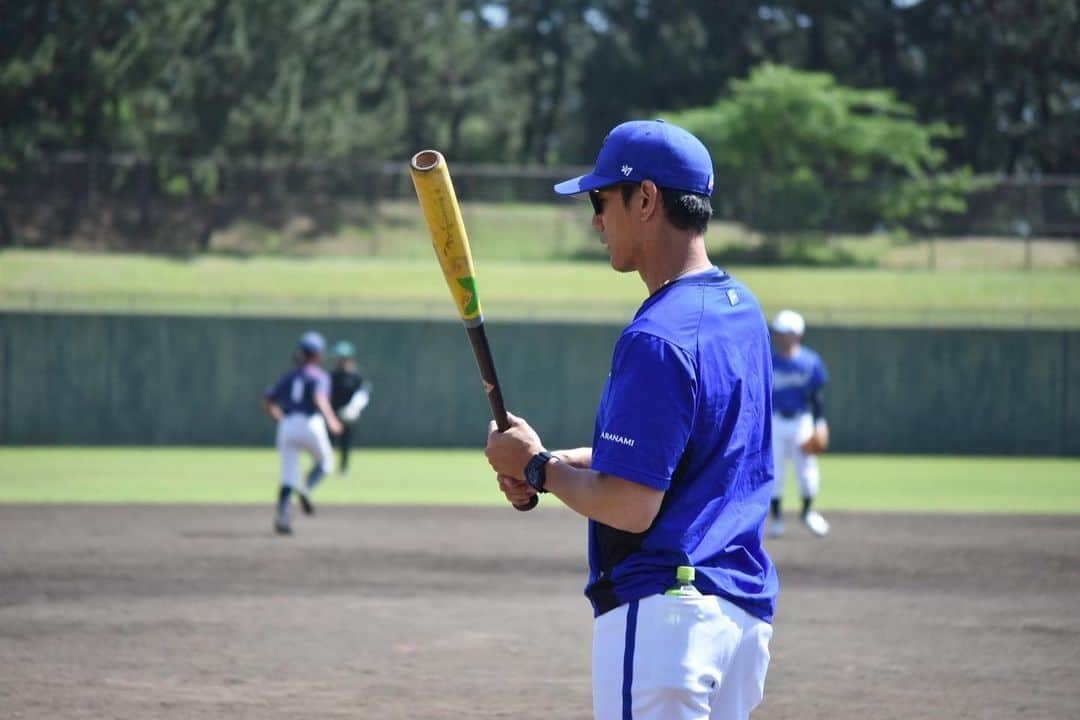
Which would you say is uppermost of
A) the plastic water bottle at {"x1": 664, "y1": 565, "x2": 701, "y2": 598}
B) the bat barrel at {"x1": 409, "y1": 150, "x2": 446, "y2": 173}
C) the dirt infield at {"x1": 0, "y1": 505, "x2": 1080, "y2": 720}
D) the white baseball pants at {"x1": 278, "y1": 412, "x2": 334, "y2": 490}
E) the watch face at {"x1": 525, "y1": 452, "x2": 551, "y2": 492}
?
the bat barrel at {"x1": 409, "y1": 150, "x2": 446, "y2": 173}

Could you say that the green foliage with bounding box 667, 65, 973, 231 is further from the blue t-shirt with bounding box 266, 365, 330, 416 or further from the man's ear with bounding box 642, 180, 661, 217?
the man's ear with bounding box 642, 180, 661, 217

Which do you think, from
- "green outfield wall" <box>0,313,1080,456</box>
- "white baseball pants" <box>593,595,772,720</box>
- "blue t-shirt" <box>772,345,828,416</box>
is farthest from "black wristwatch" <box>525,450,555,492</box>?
"green outfield wall" <box>0,313,1080,456</box>

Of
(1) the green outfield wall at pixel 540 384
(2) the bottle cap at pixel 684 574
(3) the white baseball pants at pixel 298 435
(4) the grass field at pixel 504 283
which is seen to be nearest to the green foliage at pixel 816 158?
(4) the grass field at pixel 504 283

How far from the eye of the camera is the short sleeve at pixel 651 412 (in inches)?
141

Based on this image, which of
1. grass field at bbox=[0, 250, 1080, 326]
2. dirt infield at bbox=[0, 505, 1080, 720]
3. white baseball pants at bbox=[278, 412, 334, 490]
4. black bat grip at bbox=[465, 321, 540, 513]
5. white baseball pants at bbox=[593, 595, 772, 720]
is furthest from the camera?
grass field at bbox=[0, 250, 1080, 326]

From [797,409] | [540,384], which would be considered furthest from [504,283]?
[797,409]

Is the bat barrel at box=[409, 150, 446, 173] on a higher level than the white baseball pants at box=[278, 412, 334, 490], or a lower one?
higher

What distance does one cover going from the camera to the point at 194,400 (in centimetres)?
2930

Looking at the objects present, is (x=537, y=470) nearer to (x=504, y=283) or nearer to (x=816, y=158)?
(x=504, y=283)

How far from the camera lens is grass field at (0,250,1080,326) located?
4206cm

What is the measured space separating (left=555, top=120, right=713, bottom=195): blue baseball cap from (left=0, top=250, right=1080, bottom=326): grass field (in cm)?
3445

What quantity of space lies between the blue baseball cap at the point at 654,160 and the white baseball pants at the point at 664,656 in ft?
3.31

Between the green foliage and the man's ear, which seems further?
the green foliage

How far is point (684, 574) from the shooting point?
3.71m
